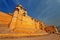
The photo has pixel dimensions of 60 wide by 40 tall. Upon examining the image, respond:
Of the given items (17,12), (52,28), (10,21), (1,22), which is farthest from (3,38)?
(52,28)

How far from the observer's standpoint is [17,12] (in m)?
12.8

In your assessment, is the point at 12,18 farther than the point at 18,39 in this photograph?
Yes

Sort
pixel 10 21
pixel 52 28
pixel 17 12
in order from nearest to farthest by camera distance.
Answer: pixel 10 21, pixel 17 12, pixel 52 28

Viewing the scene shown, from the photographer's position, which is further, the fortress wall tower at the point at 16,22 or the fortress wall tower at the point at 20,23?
the fortress wall tower at the point at 20,23

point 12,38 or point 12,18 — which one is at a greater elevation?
point 12,18

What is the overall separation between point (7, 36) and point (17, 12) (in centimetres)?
619

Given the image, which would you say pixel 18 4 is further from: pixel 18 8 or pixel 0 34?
pixel 0 34

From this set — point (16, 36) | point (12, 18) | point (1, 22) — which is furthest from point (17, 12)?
point (16, 36)

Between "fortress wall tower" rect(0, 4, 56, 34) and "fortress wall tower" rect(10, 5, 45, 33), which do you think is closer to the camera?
"fortress wall tower" rect(0, 4, 56, 34)

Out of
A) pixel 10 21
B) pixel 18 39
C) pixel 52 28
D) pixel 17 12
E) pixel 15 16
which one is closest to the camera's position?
pixel 18 39

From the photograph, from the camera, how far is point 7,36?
22.8 feet

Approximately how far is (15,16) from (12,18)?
0.76 meters

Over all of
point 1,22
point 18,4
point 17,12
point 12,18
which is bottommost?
point 1,22

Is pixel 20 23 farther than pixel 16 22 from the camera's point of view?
Yes
